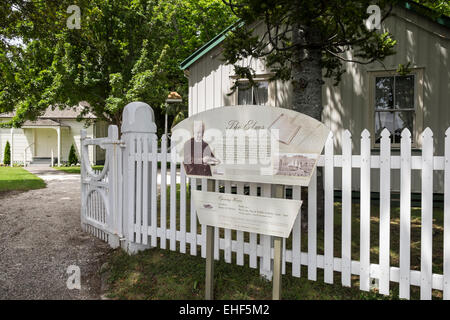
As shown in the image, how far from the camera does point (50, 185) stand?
476 inches

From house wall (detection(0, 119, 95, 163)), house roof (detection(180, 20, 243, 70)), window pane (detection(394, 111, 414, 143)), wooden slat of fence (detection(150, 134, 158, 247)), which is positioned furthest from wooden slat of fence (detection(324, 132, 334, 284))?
house wall (detection(0, 119, 95, 163))

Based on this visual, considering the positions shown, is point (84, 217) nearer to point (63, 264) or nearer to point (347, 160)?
point (63, 264)

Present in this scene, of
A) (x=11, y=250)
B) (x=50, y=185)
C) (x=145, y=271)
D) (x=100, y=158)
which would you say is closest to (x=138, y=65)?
(x=50, y=185)

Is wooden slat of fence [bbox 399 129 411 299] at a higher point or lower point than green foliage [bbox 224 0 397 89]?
lower

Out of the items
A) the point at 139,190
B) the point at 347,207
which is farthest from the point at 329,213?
the point at 139,190

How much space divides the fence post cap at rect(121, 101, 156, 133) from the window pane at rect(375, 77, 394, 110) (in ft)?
19.8

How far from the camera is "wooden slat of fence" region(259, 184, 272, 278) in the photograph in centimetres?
316

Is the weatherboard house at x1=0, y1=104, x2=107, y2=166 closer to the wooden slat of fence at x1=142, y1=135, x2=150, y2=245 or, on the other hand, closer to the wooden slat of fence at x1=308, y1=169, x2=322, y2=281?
the wooden slat of fence at x1=142, y1=135, x2=150, y2=245

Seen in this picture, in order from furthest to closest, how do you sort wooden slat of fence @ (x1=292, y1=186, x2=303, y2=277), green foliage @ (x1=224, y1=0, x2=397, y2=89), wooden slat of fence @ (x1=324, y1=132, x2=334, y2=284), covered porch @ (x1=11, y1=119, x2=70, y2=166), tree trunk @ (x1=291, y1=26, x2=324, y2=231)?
covered porch @ (x1=11, y1=119, x2=70, y2=166)
tree trunk @ (x1=291, y1=26, x2=324, y2=231)
green foliage @ (x1=224, y1=0, x2=397, y2=89)
wooden slat of fence @ (x1=292, y1=186, x2=303, y2=277)
wooden slat of fence @ (x1=324, y1=132, x2=334, y2=284)

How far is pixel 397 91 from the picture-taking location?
787cm

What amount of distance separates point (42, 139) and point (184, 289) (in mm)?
25518

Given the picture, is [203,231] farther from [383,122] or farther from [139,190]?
[383,122]

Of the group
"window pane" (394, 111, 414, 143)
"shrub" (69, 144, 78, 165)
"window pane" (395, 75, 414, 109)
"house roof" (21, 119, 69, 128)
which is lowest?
"shrub" (69, 144, 78, 165)

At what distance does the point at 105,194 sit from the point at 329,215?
332 cm
